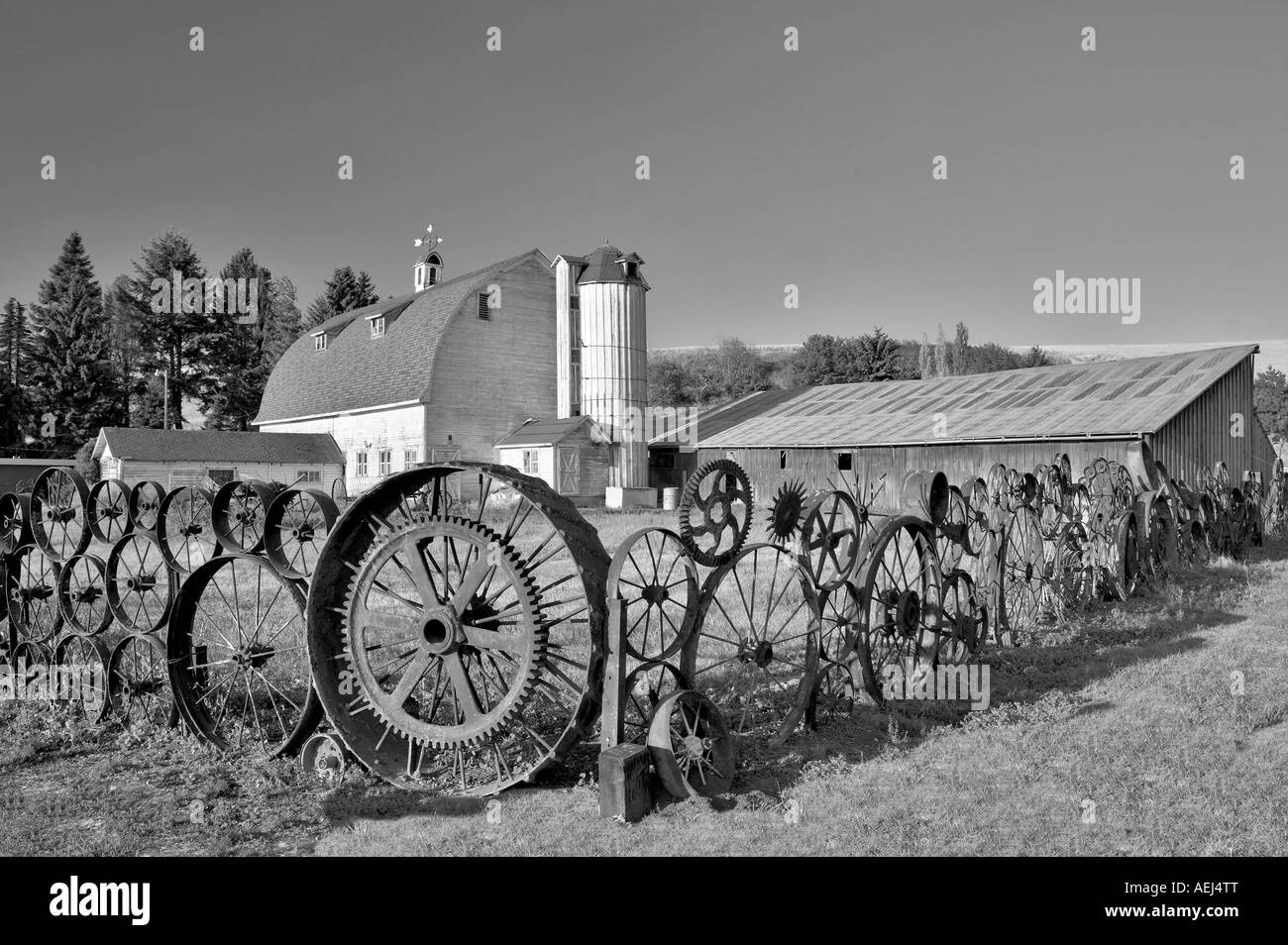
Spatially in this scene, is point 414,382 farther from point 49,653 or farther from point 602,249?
point 49,653

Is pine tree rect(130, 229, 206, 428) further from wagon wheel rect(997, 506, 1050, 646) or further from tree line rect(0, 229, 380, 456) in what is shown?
wagon wheel rect(997, 506, 1050, 646)

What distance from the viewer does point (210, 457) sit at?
35250mm

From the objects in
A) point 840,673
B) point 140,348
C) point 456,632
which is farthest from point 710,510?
point 140,348

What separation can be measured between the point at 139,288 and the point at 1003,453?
170ft

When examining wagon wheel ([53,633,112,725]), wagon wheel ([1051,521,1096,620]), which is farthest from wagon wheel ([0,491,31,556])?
wagon wheel ([1051,521,1096,620])

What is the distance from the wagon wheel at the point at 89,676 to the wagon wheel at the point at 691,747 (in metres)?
5.33

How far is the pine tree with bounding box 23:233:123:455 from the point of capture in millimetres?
49312

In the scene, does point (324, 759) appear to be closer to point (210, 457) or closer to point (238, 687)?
point (238, 687)

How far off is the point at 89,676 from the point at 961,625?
27.9 ft

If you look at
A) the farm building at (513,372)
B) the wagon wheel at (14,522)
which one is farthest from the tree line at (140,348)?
the wagon wheel at (14,522)

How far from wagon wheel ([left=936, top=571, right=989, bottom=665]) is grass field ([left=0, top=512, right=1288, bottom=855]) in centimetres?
77

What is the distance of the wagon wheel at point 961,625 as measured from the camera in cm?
909
